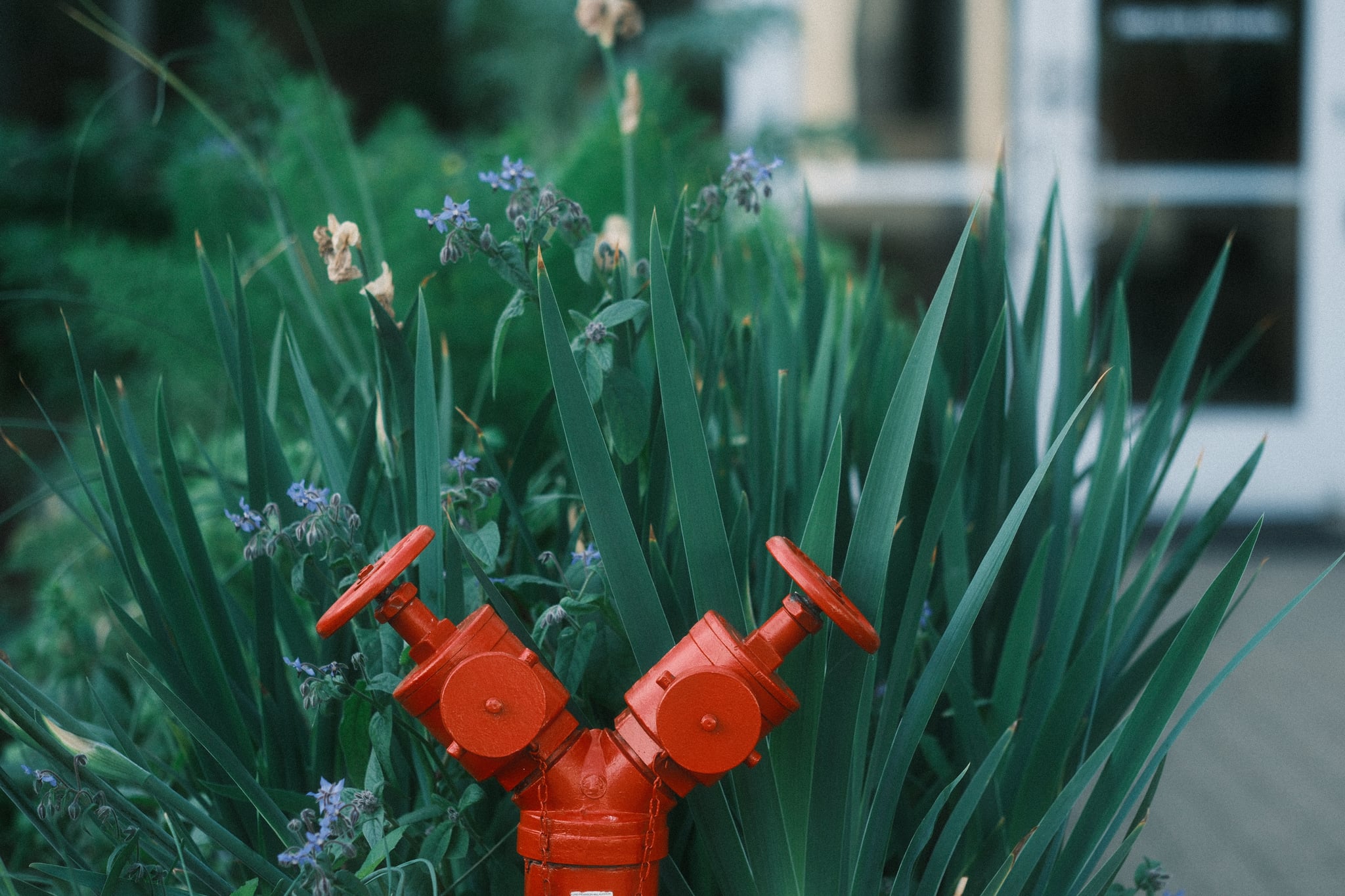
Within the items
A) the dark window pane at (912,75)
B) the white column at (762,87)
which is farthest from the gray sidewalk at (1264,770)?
the white column at (762,87)

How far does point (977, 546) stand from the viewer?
1.11 meters

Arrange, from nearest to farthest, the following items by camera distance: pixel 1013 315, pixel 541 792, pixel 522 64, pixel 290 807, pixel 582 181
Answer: pixel 541 792, pixel 290 807, pixel 1013 315, pixel 582 181, pixel 522 64

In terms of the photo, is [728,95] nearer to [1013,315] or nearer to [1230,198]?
[1230,198]

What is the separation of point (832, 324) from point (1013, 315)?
173mm

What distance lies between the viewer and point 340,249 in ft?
3.08

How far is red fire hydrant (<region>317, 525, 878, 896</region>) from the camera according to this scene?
75 cm

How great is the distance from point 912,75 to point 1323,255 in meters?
1.72

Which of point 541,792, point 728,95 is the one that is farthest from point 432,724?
point 728,95

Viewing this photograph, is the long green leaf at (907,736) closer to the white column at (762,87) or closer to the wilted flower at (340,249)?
the wilted flower at (340,249)

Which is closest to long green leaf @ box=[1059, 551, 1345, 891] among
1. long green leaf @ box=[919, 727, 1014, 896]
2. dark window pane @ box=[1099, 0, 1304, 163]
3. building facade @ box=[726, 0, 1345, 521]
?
long green leaf @ box=[919, 727, 1014, 896]

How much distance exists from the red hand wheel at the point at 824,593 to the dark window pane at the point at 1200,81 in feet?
13.7

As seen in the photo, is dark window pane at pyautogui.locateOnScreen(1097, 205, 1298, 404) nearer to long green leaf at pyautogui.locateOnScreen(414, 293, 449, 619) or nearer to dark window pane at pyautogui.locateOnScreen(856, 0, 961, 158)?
dark window pane at pyautogui.locateOnScreen(856, 0, 961, 158)

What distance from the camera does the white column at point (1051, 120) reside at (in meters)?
4.26

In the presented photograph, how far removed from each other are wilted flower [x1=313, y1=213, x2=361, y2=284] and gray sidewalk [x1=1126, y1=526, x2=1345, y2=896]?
1066 millimetres
